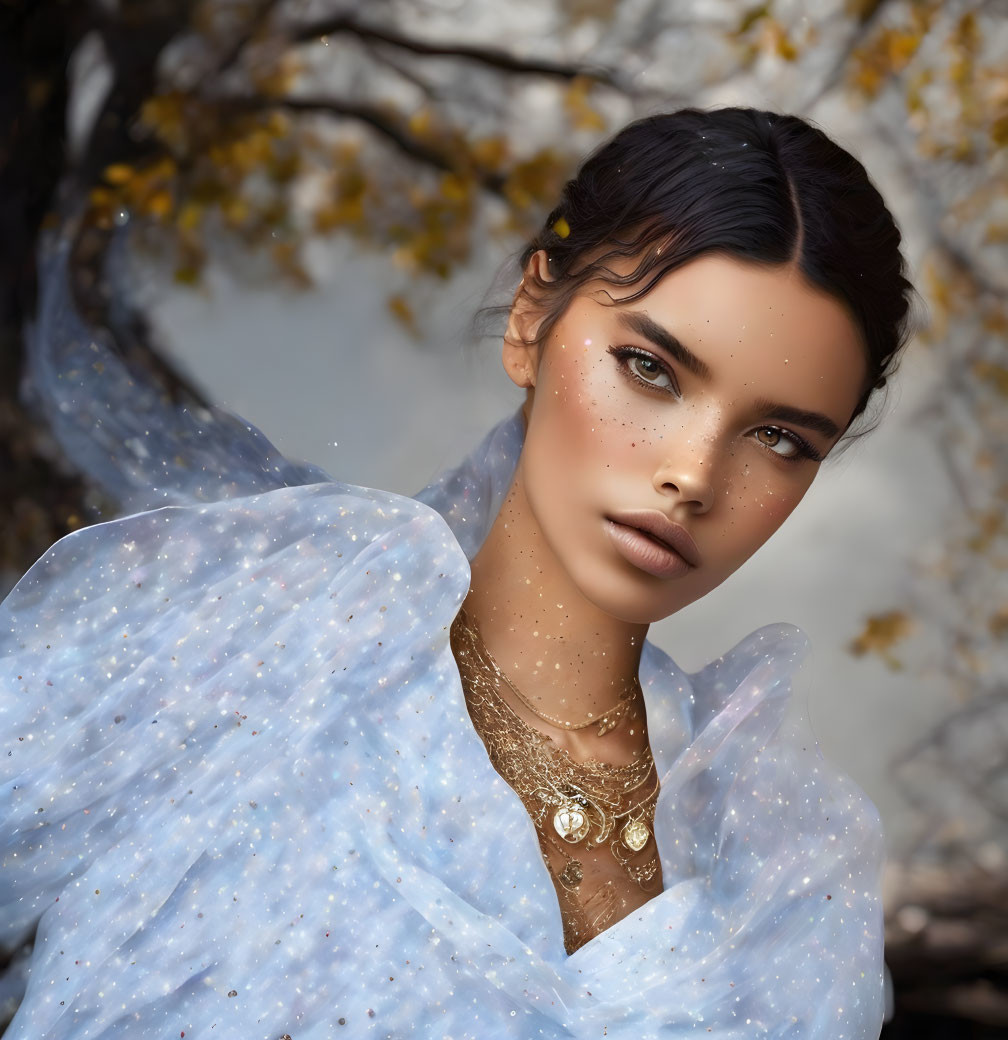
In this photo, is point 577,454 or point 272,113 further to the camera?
point 272,113

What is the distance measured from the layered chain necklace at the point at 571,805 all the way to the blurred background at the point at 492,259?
1.02ft

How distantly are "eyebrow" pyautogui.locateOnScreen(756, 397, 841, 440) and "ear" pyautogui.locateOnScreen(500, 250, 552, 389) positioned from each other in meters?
0.20

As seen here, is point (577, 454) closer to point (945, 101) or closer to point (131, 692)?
point (131, 692)

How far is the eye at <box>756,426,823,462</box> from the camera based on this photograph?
3.21ft

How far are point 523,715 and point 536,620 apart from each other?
8 centimetres

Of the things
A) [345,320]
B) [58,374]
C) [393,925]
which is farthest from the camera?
[345,320]

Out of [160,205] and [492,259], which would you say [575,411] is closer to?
[492,259]

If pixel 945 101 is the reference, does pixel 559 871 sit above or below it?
below

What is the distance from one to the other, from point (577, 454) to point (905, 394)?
1.95ft

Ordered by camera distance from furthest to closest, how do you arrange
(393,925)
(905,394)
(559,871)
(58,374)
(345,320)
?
(905,394)
(345,320)
(58,374)
(559,871)
(393,925)

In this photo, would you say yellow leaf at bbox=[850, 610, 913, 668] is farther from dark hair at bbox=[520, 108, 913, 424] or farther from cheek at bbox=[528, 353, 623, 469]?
cheek at bbox=[528, 353, 623, 469]

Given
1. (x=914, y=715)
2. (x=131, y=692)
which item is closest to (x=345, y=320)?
(x=131, y=692)

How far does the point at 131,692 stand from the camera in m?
0.89

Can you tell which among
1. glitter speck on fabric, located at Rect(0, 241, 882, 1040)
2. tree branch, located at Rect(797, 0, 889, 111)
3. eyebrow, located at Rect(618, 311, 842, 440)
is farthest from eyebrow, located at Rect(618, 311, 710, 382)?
tree branch, located at Rect(797, 0, 889, 111)
